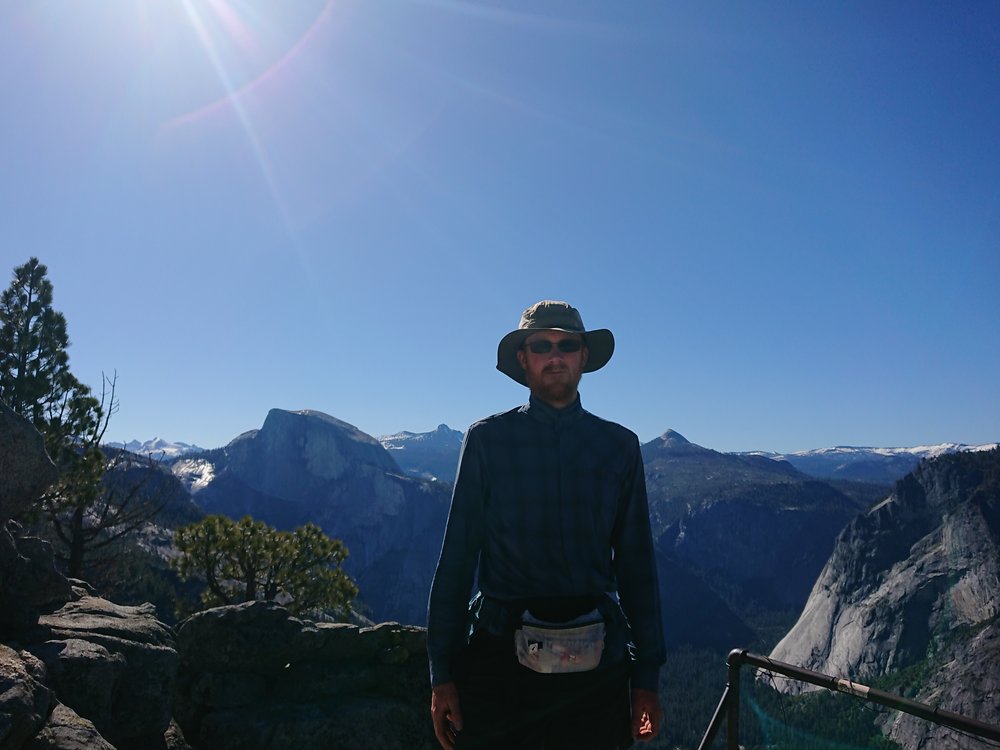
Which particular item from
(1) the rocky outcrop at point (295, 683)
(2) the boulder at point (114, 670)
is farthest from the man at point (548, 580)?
(1) the rocky outcrop at point (295, 683)

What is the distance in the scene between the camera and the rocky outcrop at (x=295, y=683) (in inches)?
404

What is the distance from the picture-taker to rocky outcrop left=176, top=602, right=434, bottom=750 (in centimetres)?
1027

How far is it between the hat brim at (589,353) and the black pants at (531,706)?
2069 millimetres

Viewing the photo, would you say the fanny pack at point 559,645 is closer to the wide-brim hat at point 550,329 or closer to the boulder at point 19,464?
the wide-brim hat at point 550,329

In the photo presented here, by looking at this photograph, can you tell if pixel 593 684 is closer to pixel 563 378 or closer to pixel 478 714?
pixel 478 714

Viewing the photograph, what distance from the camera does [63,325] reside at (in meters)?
24.1

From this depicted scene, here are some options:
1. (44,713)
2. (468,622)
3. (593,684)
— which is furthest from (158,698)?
(593,684)

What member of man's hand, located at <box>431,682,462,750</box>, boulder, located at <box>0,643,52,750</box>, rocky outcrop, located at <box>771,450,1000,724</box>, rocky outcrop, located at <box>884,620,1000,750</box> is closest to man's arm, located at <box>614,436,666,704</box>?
man's hand, located at <box>431,682,462,750</box>

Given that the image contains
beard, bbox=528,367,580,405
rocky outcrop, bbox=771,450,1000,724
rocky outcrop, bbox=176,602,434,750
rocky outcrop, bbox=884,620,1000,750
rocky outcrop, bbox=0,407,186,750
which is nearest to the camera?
beard, bbox=528,367,580,405

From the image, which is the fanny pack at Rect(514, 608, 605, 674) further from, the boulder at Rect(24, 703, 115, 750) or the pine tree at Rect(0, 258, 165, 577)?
the pine tree at Rect(0, 258, 165, 577)

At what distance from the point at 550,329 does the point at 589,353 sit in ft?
2.74

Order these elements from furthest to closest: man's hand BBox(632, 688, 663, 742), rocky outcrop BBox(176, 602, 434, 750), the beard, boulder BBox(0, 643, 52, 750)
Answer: rocky outcrop BBox(176, 602, 434, 750) < boulder BBox(0, 643, 52, 750) < the beard < man's hand BBox(632, 688, 663, 742)

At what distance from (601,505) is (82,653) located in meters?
8.38

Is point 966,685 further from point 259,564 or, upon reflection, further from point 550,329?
point 550,329
